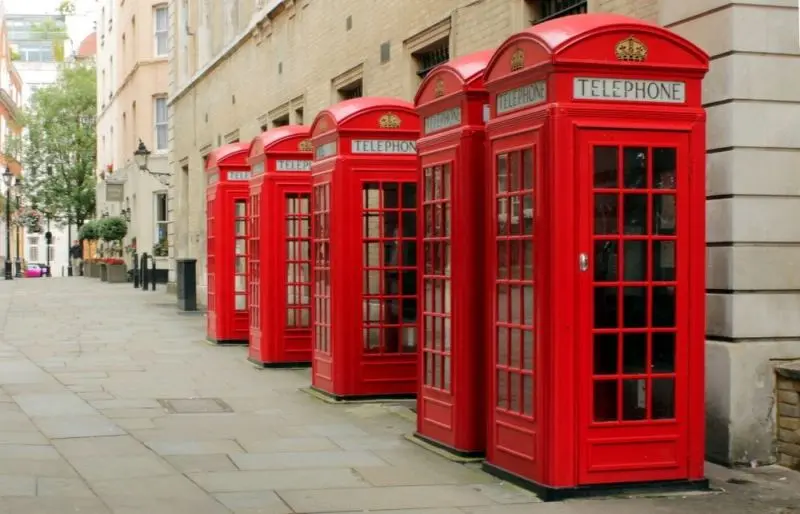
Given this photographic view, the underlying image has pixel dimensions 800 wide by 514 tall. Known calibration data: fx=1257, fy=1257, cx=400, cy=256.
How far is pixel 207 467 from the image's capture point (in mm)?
8195

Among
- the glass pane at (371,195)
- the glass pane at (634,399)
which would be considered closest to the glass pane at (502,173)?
the glass pane at (634,399)

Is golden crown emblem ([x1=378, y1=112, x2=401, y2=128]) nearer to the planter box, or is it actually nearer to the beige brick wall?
the beige brick wall

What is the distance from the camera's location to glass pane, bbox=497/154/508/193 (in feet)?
25.2

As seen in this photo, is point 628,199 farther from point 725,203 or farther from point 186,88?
point 186,88

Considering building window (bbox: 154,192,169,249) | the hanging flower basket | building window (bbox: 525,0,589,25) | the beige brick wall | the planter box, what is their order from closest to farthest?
building window (bbox: 525,0,589,25)
the beige brick wall
building window (bbox: 154,192,169,249)
the planter box
the hanging flower basket

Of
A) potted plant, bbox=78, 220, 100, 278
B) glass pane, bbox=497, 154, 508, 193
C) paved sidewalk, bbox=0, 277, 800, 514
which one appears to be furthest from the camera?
potted plant, bbox=78, 220, 100, 278

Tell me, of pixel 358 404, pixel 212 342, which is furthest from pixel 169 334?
pixel 358 404

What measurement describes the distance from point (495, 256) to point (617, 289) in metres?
0.93

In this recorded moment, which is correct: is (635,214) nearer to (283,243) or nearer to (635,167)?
(635,167)

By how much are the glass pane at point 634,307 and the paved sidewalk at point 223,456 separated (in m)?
1.01

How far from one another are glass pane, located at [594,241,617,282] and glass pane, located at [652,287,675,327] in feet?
0.93

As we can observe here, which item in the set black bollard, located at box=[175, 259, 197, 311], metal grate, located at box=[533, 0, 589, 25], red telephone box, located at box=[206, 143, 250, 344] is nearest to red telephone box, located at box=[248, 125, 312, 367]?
red telephone box, located at box=[206, 143, 250, 344]

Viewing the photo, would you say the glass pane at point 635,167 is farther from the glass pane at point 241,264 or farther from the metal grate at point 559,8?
the glass pane at point 241,264

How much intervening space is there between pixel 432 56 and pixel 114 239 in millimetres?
36008
